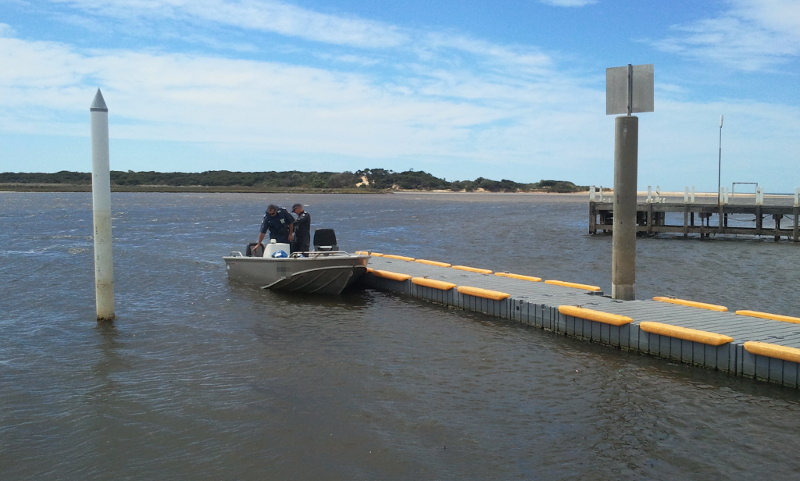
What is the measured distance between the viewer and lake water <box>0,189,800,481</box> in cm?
690

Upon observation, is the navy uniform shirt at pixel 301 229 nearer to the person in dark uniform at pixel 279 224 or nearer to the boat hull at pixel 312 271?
the person in dark uniform at pixel 279 224

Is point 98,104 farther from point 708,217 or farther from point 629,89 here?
point 708,217

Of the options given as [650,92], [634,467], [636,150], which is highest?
[650,92]

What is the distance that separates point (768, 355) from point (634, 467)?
3.14 metres

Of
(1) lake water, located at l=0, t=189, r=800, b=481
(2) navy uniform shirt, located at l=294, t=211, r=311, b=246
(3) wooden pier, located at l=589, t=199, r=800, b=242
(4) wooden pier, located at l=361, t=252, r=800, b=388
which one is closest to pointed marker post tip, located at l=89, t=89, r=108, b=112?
(1) lake water, located at l=0, t=189, r=800, b=481

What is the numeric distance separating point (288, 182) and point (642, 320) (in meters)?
171

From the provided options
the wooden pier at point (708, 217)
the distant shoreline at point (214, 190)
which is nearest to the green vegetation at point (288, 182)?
the distant shoreline at point (214, 190)

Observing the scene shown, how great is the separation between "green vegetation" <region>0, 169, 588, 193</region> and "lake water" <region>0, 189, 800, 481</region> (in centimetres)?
15764

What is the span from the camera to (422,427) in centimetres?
780

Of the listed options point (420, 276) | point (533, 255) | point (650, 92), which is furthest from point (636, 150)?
point (533, 255)

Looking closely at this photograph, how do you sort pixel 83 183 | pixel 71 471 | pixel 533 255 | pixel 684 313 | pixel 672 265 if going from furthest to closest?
pixel 83 183
pixel 533 255
pixel 672 265
pixel 684 313
pixel 71 471

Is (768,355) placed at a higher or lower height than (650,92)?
lower

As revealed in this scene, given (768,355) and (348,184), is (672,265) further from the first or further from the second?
(348,184)

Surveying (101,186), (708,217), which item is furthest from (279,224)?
(708,217)
